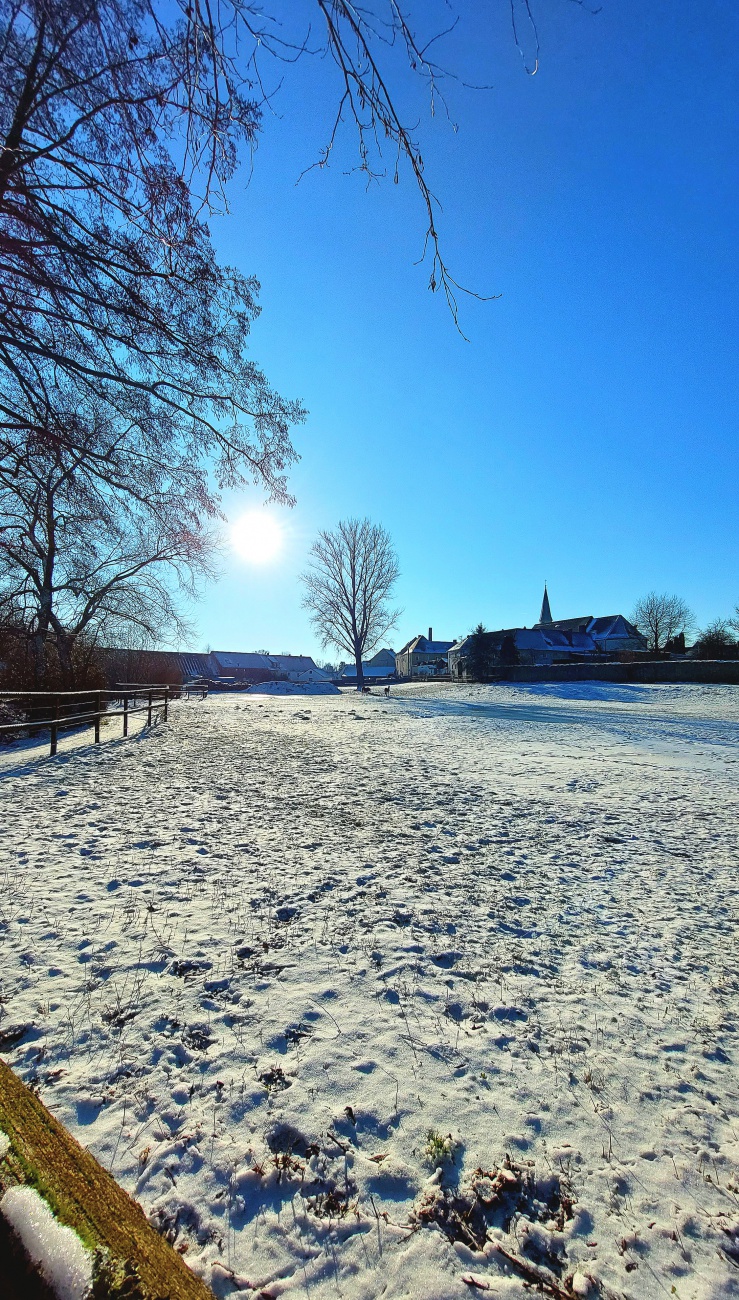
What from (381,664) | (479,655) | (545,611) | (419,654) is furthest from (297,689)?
(381,664)

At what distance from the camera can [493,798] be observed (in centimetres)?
761

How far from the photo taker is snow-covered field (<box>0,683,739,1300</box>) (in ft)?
5.63

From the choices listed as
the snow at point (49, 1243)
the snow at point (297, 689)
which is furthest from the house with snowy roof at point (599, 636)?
the snow at point (49, 1243)

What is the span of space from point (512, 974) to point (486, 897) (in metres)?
1.09

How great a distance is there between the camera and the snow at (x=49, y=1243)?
2.74 feet

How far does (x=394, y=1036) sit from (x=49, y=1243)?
2139mm

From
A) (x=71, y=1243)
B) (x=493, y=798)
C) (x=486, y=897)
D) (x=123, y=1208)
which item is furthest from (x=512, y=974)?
(x=493, y=798)

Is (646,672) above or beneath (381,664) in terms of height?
beneath

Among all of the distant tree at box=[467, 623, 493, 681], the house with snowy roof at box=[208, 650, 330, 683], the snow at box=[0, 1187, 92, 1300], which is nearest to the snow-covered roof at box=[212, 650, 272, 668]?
the house with snowy roof at box=[208, 650, 330, 683]

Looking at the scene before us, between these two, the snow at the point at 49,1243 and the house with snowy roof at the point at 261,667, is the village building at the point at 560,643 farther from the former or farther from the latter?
the snow at the point at 49,1243

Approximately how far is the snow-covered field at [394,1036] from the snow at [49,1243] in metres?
1.08

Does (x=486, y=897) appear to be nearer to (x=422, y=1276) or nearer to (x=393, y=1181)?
(x=393, y=1181)

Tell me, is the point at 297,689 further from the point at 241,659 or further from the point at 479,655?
the point at 241,659

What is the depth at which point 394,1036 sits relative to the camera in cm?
265
